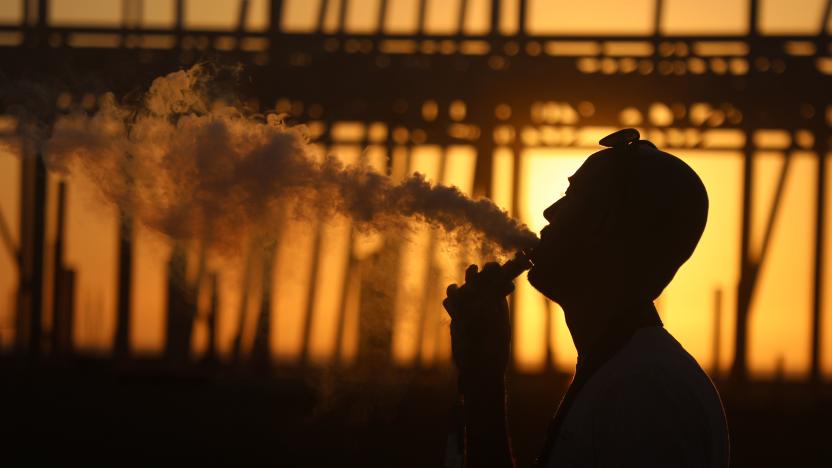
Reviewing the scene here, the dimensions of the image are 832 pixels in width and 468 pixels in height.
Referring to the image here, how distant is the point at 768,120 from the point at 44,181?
1099 cm

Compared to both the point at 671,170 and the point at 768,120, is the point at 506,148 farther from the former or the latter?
the point at 671,170

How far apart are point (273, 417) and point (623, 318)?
644 inches

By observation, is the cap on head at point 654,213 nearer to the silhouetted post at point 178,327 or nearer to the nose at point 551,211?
the nose at point 551,211

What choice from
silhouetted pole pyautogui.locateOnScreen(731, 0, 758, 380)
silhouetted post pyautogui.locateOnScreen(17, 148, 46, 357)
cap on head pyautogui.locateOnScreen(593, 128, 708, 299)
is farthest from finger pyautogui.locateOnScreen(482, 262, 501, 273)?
silhouetted post pyautogui.locateOnScreen(17, 148, 46, 357)

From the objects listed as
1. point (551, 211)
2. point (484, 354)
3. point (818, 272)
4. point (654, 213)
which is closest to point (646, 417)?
point (654, 213)

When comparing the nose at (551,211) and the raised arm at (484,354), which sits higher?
the nose at (551,211)

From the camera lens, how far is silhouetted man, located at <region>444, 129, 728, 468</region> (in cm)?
245

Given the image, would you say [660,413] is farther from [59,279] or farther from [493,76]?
[59,279]

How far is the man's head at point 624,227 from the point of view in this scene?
107 inches

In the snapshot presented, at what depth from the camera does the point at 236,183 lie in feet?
17.4

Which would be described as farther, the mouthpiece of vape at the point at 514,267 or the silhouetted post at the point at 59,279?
the silhouetted post at the point at 59,279

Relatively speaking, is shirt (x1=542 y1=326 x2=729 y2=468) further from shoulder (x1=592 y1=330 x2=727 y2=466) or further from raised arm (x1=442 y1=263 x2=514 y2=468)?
raised arm (x1=442 y1=263 x2=514 y2=468)

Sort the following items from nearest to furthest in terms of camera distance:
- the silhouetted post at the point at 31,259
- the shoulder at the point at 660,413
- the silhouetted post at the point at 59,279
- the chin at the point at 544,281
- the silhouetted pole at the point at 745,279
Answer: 1. the shoulder at the point at 660,413
2. the chin at the point at 544,281
3. the silhouetted pole at the point at 745,279
4. the silhouetted post at the point at 31,259
5. the silhouetted post at the point at 59,279

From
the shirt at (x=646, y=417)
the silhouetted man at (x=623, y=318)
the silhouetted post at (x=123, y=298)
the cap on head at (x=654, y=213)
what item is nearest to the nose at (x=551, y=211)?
the silhouetted man at (x=623, y=318)
